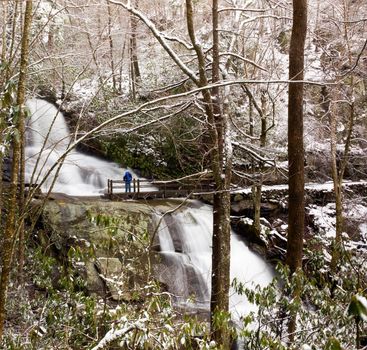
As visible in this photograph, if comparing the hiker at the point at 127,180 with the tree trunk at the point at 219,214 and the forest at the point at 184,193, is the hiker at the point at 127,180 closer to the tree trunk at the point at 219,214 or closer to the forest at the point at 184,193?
the forest at the point at 184,193

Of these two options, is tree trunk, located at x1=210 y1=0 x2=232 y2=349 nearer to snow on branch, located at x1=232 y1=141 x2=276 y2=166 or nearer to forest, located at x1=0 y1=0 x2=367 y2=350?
forest, located at x1=0 y1=0 x2=367 y2=350

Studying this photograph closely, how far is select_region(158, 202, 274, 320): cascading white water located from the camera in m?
11.8

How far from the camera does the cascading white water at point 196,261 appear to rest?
11750 millimetres

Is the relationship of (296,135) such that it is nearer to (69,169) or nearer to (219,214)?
(219,214)

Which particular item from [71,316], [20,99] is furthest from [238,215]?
[20,99]

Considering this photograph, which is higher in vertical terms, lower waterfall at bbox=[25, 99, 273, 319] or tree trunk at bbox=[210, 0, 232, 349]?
tree trunk at bbox=[210, 0, 232, 349]

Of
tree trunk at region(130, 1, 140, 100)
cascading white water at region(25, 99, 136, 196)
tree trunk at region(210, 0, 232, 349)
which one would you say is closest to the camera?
tree trunk at region(210, 0, 232, 349)

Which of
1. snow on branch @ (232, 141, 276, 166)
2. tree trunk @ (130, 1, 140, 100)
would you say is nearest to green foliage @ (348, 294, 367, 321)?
snow on branch @ (232, 141, 276, 166)

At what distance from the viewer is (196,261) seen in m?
13.0

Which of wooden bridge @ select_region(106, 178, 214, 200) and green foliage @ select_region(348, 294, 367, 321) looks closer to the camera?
green foliage @ select_region(348, 294, 367, 321)

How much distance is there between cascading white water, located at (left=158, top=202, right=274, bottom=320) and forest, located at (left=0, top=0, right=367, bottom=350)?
6cm

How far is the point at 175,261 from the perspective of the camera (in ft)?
40.9

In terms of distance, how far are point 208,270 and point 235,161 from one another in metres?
6.33

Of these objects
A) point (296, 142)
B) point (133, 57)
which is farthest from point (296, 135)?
point (133, 57)
